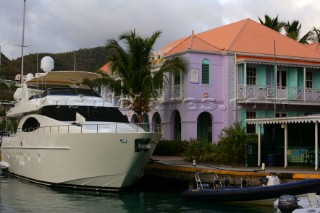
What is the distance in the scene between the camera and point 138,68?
28.1 meters

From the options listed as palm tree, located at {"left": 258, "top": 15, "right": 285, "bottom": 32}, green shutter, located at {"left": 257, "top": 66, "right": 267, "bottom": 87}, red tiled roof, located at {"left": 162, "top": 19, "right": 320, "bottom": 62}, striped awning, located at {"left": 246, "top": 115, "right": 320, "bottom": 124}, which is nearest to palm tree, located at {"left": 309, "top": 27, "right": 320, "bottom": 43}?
palm tree, located at {"left": 258, "top": 15, "right": 285, "bottom": 32}

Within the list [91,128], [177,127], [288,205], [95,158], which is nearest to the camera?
[288,205]

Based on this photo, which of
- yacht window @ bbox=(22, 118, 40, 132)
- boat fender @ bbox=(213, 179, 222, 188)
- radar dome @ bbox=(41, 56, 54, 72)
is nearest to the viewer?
boat fender @ bbox=(213, 179, 222, 188)

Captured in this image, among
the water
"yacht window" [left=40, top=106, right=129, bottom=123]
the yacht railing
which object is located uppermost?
"yacht window" [left=40, top=106, right=129, bottom=123]

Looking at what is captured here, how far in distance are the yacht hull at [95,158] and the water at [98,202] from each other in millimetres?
489

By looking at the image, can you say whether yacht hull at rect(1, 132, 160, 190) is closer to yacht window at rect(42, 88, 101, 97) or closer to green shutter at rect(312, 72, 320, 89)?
yacht window at rect(42, 88, 101, 97)

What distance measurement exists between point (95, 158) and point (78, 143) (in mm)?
855

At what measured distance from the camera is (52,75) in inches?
973

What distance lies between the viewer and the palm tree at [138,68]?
90.8ft

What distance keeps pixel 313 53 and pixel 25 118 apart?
733 inches

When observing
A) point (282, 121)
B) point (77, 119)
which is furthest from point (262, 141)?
point (77, 119)

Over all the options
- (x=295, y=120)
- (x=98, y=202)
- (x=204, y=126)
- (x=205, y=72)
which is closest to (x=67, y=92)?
(x=98, y=202)

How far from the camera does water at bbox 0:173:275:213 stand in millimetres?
15820

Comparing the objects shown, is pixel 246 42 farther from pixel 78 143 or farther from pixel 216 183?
pixel 78 143
